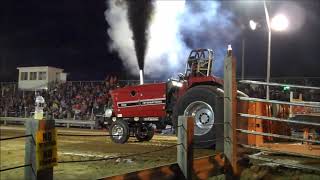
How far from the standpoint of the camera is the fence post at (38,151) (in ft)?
15.2

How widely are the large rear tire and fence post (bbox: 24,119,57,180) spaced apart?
597 centimetres

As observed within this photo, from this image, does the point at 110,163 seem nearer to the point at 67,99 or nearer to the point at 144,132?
the point at 144,132

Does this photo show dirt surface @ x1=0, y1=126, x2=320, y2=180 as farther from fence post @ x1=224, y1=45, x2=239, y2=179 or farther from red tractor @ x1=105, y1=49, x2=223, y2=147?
red tractor @ x1=105, y1=49, x2=223, y2=147

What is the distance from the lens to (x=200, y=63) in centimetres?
1362

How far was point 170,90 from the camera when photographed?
14258 mm

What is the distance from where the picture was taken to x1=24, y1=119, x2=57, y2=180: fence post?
15.2ft

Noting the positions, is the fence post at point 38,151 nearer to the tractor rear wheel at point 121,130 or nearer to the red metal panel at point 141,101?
the red metal panel at point 141,101

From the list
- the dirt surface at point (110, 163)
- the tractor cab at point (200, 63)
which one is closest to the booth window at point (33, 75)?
the dirt surface at point (110, 163)

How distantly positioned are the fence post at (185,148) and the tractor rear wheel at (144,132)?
906 cm

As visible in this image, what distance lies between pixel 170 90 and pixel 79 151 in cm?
320

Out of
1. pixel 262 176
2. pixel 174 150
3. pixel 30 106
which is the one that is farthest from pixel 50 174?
pixel 30 106

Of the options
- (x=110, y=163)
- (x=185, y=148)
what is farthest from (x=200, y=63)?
(x=185, y=148)

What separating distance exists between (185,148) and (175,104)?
6464 mm

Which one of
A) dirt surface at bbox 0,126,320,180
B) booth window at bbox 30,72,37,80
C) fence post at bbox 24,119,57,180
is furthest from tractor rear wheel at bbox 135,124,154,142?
booth window at bbox 30,72,37,80
